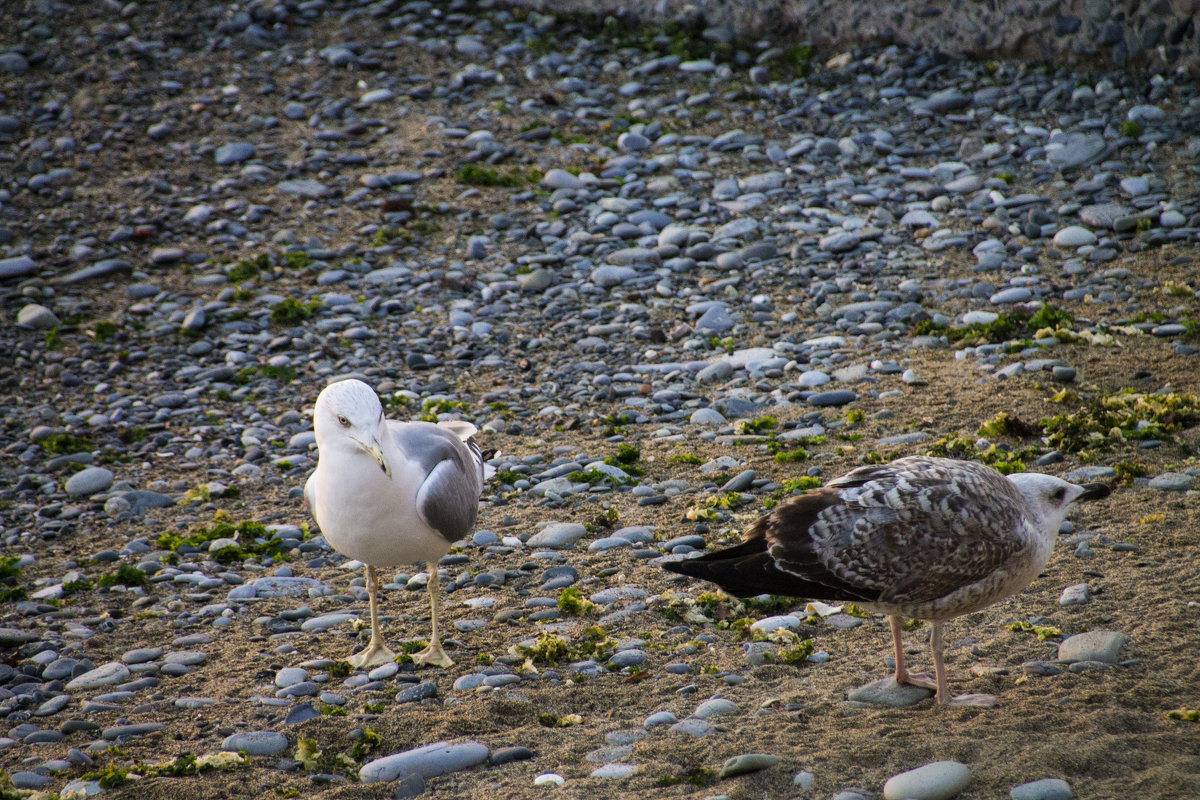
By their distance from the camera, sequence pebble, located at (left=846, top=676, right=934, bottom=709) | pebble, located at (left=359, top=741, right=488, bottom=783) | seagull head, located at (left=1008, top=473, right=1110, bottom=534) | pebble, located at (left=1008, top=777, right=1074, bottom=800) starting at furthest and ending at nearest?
seagull head, located at (left=1008, top=473, right=1110, bottom=534)
pebble, located at (left=846, top=676, right=934, bottom=709)
pebble, located at (left=359, top=741, right=488, bottom=783)
pebble, located at (left=1008, top=777, right=1074, bottom=800)

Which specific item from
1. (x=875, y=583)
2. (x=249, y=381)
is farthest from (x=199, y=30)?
(x=875, y=583)

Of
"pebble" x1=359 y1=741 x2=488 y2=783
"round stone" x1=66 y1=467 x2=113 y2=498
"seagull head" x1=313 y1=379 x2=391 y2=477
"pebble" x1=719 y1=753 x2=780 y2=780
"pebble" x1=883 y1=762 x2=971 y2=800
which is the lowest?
"round stone" x1=66 y1=467 x2=113 y2=498

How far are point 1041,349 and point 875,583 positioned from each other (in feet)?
11.4

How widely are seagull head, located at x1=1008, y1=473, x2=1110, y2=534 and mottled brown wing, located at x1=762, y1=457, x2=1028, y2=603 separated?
0.14 m

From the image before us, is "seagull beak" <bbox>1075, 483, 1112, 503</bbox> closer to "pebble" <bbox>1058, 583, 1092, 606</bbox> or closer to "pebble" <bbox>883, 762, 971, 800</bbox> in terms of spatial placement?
"pebble" <bbox>1058, 583, 1092, 606</bbox>

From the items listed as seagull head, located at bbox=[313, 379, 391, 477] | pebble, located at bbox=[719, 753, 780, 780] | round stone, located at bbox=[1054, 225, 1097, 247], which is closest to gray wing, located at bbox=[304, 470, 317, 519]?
seagull head, located at bbox=[313, 379, 391, 477]

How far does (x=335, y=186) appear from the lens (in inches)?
414

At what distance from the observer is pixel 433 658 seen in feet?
16.4

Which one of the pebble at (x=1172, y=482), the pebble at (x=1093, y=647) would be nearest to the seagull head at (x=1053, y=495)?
the pebble at (x=1093, y=647)

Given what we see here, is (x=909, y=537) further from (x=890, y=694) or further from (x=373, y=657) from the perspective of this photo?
(x=373, y=657)

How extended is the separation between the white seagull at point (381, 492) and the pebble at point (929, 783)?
209 cm

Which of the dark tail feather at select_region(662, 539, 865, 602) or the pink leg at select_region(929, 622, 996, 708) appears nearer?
the pink leg at select_region(929, 622, 996, 708)

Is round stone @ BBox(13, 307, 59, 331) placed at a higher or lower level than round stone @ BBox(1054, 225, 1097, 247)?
lower

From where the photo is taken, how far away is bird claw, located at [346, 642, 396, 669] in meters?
5.01
